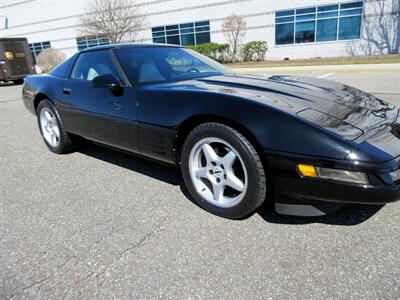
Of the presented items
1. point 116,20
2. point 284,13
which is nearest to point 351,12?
point 284,13

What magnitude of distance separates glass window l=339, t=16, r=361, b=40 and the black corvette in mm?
18244

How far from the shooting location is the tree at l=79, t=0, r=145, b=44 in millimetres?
24906

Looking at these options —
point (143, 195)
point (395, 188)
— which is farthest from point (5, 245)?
point (395, 188)

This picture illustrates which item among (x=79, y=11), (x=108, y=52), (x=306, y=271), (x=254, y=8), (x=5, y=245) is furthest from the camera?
(x=79, y=11)

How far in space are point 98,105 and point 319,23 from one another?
63.6ft

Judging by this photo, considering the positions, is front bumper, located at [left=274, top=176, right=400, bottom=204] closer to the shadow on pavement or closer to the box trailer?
the shadow on pavement

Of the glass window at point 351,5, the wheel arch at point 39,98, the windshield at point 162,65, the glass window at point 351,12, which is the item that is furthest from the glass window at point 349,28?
the wheel arch at point 39,98

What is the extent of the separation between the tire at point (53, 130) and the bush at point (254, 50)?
18447mm

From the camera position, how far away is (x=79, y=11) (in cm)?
2975

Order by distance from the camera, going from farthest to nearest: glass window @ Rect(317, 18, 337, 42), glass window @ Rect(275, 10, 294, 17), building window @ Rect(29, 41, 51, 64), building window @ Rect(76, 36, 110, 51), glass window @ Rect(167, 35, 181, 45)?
building window @ Rect(29, 41, 51, 64)
building window @ Rect(76, 36, 110, 51)
glass window @ Rect(167, 35, 181, 45)
glass window @ Rect(275, 10, 294, 17)
glass window @ Rect(317, 18, 337, 42)

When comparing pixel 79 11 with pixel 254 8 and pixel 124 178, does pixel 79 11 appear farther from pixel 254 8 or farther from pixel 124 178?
pixel 124 178

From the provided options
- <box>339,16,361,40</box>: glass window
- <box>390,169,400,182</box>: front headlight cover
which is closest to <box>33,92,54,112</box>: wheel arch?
<box>390,169,400,182</box>: front headlight cover

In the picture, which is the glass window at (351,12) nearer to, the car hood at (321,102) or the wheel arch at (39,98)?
the car hood at (321,102)

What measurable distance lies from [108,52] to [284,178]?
2258 millimetres
